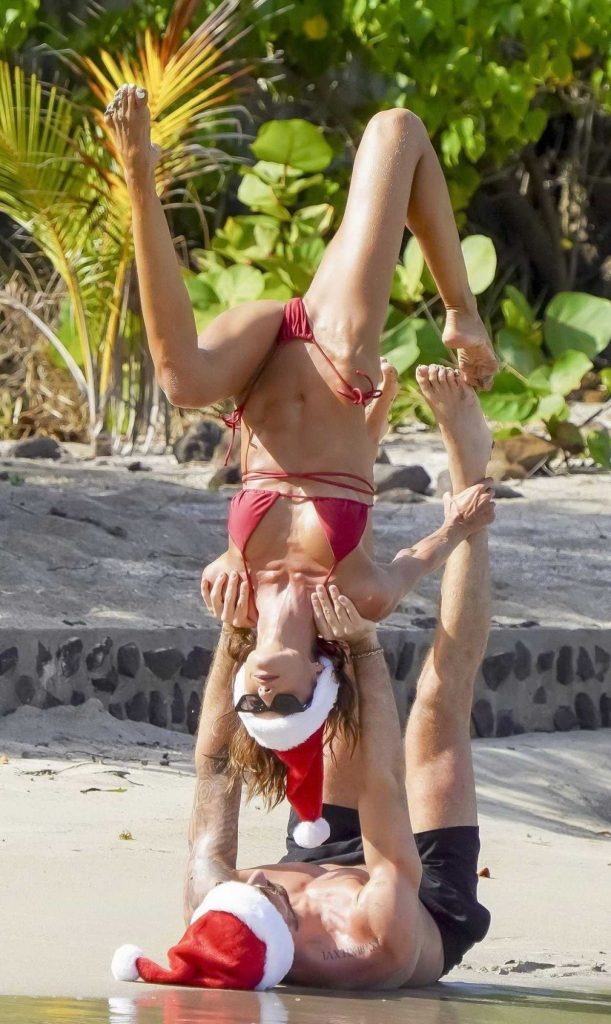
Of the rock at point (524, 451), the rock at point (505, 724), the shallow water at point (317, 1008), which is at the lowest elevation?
the shallow water at point (317, 1008)

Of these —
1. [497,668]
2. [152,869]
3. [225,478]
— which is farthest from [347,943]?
[225,478]

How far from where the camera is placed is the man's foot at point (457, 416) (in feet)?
11.6

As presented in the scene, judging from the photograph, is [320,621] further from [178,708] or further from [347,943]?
[178,708]

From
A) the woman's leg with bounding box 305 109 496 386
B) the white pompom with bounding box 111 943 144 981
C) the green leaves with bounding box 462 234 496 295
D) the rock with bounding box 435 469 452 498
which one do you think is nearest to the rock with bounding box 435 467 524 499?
the rock with bounding box 435 469 452 498

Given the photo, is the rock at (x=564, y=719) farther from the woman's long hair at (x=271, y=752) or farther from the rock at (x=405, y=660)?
the woman's long hair at (x=271, y=752)

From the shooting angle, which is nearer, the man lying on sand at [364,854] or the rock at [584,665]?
the man lying on sand at [364,854]

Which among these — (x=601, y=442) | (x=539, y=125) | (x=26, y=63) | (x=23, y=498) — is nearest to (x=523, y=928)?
(x=23, y=498)

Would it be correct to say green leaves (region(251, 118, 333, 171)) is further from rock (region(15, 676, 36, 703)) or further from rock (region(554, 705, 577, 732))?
rock (region(15, 676, 36, 703))

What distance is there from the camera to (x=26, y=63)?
9.80m

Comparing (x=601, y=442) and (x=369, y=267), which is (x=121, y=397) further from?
(x=369, y=267)

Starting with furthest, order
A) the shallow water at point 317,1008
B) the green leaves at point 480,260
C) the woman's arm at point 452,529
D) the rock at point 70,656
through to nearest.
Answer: the green leaves at point 480,260
the rock at point 70,656
the woman's arm at point 452,529
the shallow water at point 317,1008

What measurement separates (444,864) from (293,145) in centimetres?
612

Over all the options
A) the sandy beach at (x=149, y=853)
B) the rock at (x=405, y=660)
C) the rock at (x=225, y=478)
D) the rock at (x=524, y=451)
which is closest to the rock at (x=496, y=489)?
the rock at (x=524, y=451)

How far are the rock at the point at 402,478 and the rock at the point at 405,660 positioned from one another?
198cm
